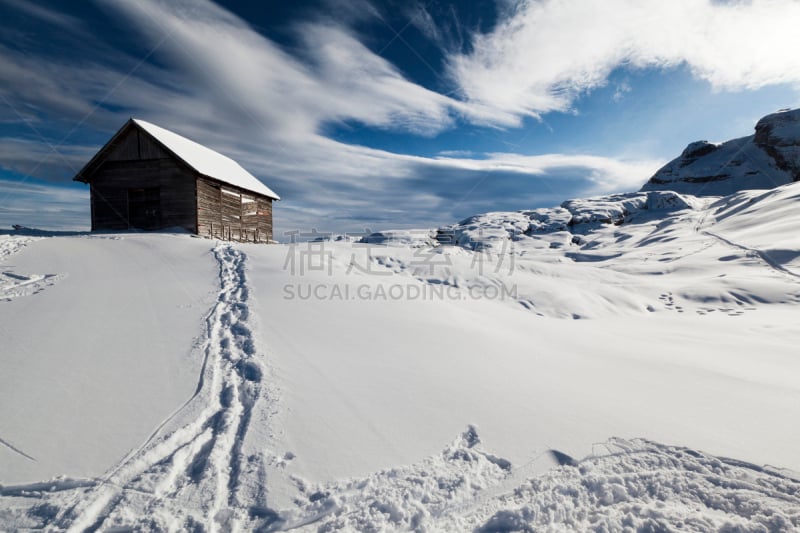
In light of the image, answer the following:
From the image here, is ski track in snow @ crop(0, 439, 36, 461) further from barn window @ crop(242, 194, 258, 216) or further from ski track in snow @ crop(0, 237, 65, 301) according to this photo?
barn window @ crop(242, 194, 258, 216)

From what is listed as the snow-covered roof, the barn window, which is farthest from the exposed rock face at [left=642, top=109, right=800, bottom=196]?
the snow-covered roof

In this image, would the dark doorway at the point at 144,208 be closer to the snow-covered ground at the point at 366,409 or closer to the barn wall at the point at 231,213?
the barn wall at the point at 231,213

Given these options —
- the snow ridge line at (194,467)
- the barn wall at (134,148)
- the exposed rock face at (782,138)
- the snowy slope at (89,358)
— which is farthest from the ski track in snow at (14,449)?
the exposed rock face at (782,138)

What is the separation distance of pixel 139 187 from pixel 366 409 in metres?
16.3

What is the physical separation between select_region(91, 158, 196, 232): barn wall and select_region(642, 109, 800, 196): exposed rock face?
4919 centimetres

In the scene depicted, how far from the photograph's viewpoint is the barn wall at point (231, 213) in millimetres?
13953

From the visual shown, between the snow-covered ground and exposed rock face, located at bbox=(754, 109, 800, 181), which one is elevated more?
exposed rock face, located at bbox=(754, 109, 800, 181)

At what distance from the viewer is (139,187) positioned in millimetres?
13914

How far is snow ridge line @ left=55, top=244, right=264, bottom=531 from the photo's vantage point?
172cm

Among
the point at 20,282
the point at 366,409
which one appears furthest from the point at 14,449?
the point at 20,282

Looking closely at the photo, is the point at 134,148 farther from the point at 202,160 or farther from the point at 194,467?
the point at 194,467

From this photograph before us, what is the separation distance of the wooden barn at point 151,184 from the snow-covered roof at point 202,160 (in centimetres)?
5

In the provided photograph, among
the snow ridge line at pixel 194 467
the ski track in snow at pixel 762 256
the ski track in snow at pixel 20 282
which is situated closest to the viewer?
the snow ridge line at pixel 194 467

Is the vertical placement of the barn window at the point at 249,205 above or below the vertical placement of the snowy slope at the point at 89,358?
above
